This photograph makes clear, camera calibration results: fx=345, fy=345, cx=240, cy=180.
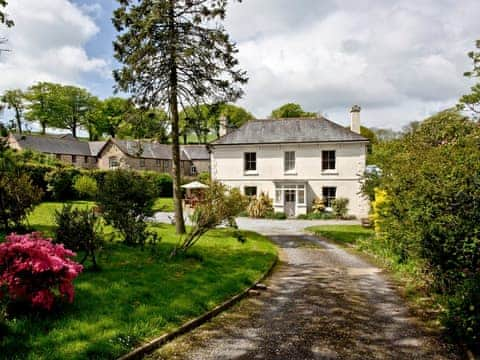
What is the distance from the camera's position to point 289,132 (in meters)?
29.0

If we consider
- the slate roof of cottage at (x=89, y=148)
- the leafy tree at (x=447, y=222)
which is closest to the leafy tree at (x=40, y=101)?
the slate roof of cottage at (x=89, y=148)

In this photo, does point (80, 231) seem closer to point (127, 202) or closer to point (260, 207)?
point (127, 202)

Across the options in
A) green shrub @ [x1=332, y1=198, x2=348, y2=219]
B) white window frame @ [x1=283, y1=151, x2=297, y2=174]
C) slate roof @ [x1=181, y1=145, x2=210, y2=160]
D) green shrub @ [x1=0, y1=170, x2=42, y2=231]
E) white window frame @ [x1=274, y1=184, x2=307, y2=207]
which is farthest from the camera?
slate roof @ [x1=181, y1=145, x2=210, y2=160]

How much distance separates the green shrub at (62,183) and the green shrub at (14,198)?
63.0ft

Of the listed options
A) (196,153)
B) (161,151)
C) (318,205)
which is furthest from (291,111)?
(318,205)

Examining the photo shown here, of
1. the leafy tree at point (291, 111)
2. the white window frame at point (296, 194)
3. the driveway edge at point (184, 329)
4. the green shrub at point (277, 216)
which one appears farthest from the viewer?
the leafy tree at point (291, 111)

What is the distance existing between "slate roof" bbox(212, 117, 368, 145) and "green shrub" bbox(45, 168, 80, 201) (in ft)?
42.6

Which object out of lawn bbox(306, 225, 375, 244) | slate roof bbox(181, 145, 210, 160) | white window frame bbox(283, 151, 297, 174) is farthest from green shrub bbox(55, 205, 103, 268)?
slate roof bbox(181, 145, 210, 160)

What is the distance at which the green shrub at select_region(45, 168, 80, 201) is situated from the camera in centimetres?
2852

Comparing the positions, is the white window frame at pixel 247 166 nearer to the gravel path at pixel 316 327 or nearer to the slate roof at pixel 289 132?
the slate roof at pixel 289 132

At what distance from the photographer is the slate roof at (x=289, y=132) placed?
90.6 feet

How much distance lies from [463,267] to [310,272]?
170 inches

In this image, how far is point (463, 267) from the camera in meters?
6.18

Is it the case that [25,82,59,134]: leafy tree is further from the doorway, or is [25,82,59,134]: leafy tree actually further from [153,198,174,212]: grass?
the doorway
